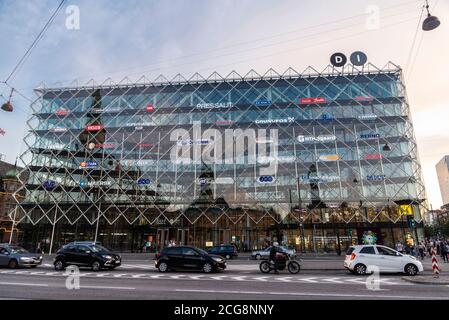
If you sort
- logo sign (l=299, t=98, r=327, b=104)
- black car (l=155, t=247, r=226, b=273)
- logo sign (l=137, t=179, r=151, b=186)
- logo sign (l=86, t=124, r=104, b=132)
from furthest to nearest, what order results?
logo sign (l=86, t=124, r=104, b=132)
logo sign (l=299, t=98, r=327, b=104)
logo sign (l=137, t=179, r=151, b=186)
black car (l=155, t=247, r=226, b=273)

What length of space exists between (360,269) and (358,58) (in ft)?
109

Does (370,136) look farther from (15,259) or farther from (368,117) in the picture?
(15,259)

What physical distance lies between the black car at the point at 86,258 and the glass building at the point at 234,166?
718 inches

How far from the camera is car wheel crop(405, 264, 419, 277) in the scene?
1438cm

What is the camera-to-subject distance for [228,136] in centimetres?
3812

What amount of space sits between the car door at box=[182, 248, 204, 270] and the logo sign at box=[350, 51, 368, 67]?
34.9m

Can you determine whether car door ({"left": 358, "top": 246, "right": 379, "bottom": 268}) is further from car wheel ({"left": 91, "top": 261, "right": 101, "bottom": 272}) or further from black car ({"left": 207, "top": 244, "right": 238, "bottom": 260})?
black car ({"left": 207, "top": 244, "right": 238, "bottom": 260})

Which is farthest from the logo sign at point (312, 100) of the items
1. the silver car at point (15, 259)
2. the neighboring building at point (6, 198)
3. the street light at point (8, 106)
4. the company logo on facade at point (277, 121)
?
the neighboring building at point (6, 198)

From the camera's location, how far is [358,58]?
39.4 m

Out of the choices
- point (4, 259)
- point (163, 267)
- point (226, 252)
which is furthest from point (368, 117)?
point (4, 259)

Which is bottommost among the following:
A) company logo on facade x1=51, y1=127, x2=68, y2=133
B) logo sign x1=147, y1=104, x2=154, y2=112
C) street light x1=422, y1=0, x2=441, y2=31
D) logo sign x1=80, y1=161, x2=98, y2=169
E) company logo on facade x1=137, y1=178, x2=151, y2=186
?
company logo on facade x1=137, y1=178, x2=151, y2=186

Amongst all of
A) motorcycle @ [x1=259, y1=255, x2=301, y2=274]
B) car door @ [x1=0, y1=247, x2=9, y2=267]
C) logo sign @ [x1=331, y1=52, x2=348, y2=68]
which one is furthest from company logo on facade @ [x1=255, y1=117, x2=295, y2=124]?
car door @ [x1=0, y1=247, x2=9, y2=267]

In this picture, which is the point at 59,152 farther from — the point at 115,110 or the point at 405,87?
the point at 405,87

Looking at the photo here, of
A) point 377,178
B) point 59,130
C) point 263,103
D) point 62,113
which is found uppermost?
point 62,113
